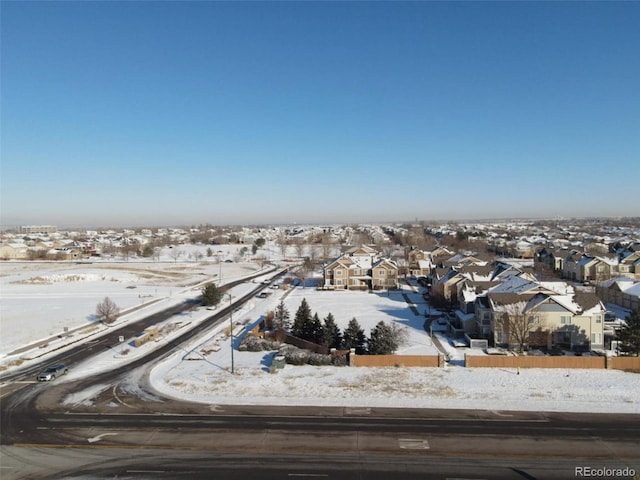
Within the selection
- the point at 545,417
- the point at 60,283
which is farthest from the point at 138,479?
the point at 60,283

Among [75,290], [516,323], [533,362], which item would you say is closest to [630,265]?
[516,323]

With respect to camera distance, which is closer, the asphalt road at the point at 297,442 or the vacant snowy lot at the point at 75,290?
the asphalt road at the point at 297,442

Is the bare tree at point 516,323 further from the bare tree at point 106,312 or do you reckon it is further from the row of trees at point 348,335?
the bare tree at point 106,312

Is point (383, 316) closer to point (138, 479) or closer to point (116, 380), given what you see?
point (116, 380)

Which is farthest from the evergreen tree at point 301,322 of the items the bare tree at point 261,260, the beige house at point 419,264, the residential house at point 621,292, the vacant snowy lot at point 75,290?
the bare tree at point 261,260

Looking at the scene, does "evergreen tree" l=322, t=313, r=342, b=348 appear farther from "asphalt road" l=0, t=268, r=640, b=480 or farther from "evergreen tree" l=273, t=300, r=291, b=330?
"asphalt road" l=0, t=268, r=640, b=480

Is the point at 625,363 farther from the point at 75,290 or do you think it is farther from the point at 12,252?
the point at 12,252
